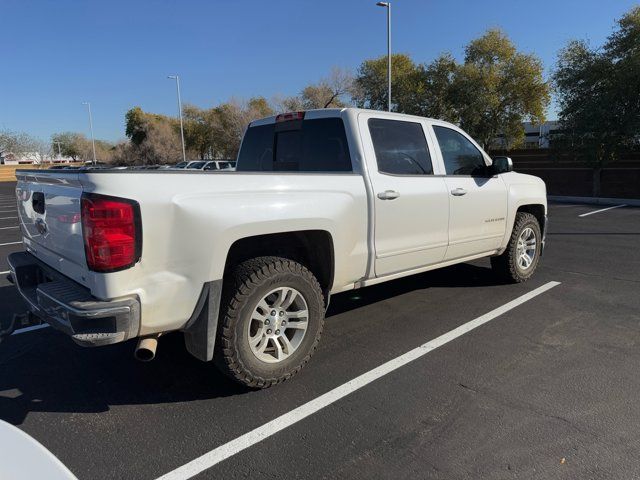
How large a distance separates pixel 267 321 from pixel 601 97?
751 inches

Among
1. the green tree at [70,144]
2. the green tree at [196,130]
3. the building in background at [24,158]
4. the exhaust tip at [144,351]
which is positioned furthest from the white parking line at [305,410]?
the green tree at [70,144]

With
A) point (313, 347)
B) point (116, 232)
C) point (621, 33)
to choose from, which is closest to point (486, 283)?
point (313, 347)

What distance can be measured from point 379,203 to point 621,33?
62.8 feet

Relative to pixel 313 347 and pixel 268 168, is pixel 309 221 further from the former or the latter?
pixel 268 168

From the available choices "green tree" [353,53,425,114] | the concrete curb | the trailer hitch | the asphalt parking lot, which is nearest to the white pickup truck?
the trailer hitch


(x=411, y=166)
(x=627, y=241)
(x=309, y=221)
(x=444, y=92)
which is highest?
(x=444, y=92)

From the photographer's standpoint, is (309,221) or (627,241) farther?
(627,241)

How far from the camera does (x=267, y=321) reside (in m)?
3.43

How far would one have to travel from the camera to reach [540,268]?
274 inches

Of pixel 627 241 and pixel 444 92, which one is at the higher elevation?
pixel 444 92

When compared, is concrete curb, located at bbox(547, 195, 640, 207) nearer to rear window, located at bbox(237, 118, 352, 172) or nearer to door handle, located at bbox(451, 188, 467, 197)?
door handle, located at bbox(451, 188, 467, 197)

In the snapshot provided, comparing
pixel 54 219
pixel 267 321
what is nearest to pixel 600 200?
pixel 267 321

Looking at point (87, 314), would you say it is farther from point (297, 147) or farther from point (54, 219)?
point (297, 147)

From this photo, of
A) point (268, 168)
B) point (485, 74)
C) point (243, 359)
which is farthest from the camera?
point (485, 74)
